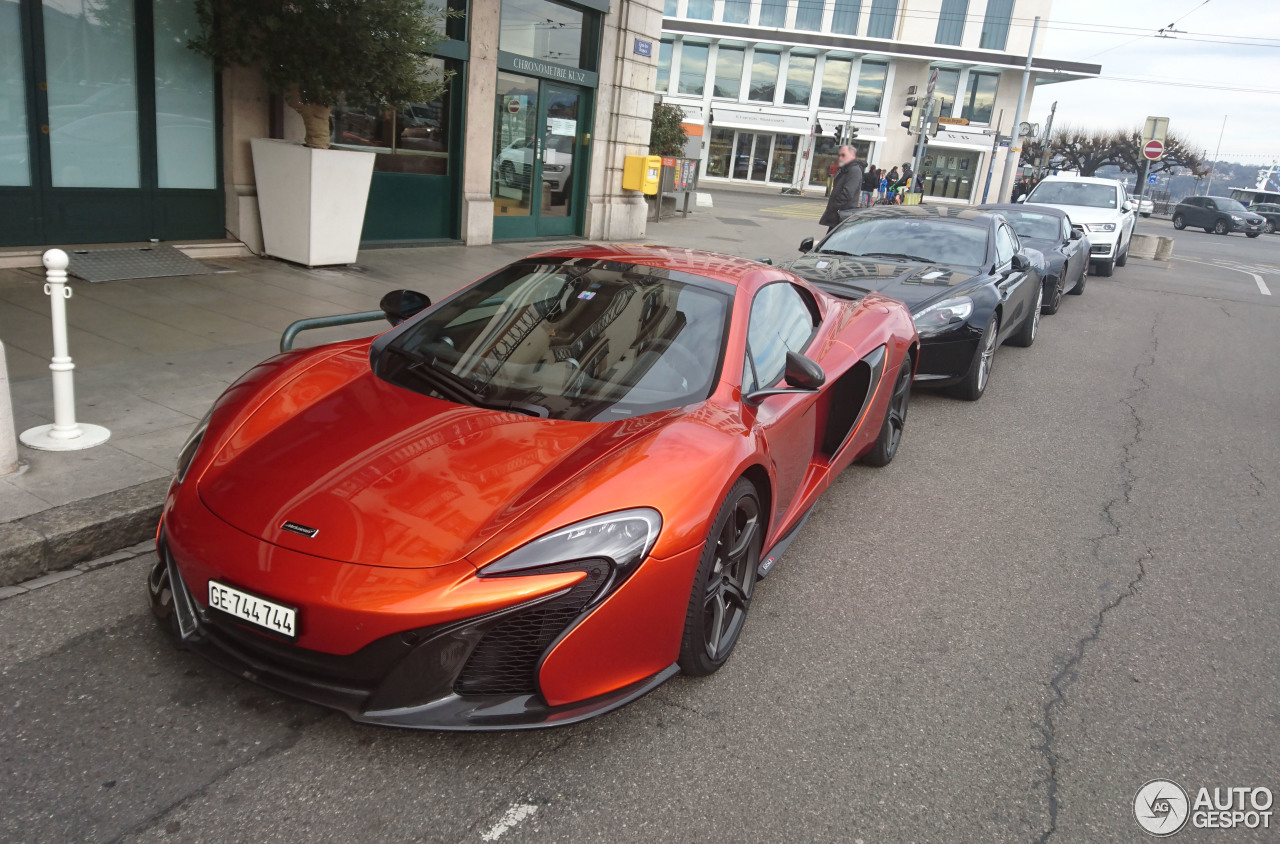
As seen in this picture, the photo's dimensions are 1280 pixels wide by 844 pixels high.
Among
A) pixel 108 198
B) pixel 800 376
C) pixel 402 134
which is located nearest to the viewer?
pixel 800 376

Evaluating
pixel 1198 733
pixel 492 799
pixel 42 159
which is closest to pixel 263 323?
pixel 42 159

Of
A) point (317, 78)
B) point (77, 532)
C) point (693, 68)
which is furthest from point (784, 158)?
point (77, 532)

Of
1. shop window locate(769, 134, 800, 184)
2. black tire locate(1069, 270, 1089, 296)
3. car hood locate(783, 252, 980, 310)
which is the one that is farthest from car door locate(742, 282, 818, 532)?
shop window locate(769, 134, 800, 184)

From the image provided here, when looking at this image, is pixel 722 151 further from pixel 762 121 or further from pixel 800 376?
pixel 800 376

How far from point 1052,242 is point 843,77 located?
46551 mm

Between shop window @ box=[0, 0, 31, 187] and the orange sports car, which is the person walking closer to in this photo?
the orange sports car

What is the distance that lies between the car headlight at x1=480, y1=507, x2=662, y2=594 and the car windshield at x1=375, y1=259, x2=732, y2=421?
2.16ft

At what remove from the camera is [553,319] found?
3738 mm

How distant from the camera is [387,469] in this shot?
287 cm

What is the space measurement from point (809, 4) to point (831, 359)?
188ft

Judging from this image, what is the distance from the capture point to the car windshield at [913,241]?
8.27 m

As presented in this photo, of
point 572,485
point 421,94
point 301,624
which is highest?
point 421,94

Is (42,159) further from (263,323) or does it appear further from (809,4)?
(809,4)

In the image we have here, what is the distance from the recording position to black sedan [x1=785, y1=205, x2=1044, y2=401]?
7141 mm
